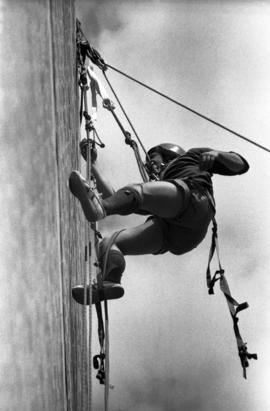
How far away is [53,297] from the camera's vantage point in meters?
5.84

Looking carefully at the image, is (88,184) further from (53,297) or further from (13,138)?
(53,297)

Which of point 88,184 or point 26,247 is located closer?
point 88,184

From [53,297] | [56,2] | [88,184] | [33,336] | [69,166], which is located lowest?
[33,336]

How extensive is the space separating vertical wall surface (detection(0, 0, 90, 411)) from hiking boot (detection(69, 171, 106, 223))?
574 mm

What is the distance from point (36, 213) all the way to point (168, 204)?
1080 millimetres

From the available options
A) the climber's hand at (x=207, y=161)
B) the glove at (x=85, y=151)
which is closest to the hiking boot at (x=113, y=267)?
the climber's hand at (x=207, y=161)

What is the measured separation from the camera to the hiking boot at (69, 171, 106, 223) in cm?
449

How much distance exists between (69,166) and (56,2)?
1656mm

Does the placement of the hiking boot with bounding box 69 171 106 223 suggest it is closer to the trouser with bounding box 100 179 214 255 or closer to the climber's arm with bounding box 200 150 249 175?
the trouser with bounding box 100 179 214 255

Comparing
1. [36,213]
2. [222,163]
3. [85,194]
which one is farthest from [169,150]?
[85,194]

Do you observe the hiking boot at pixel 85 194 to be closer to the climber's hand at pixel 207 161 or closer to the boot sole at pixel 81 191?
the boot sole at pixel 81 191

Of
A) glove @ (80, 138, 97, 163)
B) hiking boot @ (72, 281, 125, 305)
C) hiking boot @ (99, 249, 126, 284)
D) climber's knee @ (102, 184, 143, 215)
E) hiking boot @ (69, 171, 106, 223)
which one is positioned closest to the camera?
hiking boot @ (69, 171, 106, 223)

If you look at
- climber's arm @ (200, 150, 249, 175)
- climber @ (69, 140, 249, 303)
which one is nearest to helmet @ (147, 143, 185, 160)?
climber @ (69, 140, 249, 303)

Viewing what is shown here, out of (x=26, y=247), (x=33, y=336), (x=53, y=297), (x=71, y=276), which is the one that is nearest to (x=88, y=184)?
(x=26, y=247)
